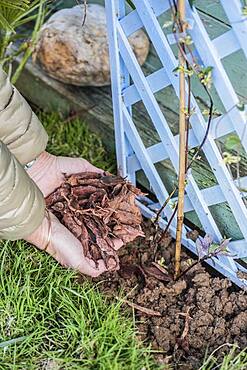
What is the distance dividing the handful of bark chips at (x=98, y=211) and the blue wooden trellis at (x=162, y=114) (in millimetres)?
100

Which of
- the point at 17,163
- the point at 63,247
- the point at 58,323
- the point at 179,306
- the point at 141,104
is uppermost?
the point at 17,163

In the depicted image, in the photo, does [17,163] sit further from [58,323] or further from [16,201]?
[58,323]

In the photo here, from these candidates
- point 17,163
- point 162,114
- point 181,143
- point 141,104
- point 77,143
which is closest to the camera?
point 181,143

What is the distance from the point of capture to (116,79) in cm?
201

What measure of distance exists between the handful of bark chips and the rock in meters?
0.55

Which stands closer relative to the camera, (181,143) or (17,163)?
(181,143)

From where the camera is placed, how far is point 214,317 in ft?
6.27

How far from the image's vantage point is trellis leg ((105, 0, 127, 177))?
190cm

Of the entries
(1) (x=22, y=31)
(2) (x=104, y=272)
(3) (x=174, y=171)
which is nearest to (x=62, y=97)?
(1) (x=22, y=31)

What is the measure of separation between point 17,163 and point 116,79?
1.21 ft

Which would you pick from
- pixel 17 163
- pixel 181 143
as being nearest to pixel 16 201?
pixel 17 163

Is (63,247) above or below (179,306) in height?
above

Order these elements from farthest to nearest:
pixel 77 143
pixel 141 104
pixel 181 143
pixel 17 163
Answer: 1. pixel 77 143
2. pixel 141 104
3. pixel 17 163
4. pixel 181 143

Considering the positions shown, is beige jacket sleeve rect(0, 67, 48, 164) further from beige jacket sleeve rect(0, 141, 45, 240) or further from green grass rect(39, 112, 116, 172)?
green grass rect(39, 112, 116, 172)
